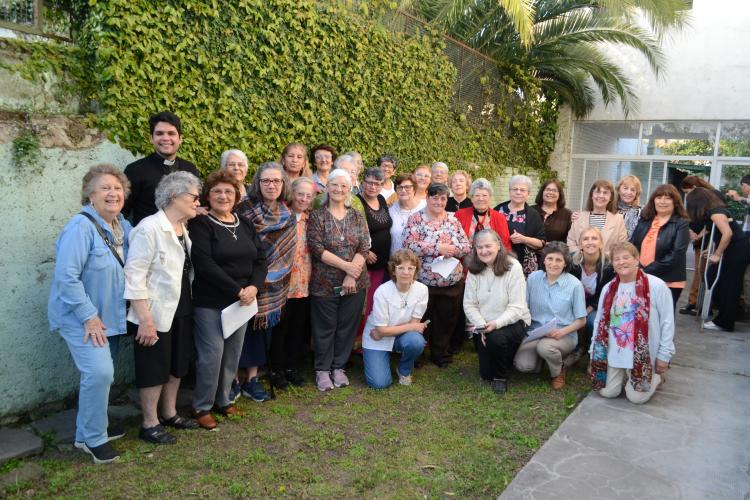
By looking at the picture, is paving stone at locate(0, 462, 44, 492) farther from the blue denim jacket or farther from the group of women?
the blue denim jacket

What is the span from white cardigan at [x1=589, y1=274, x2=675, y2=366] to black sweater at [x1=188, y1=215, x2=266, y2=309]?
3153 millimetres

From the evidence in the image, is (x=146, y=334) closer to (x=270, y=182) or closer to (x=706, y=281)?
(x=270, y=182)

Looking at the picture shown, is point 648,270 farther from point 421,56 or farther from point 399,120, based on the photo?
point 421,56

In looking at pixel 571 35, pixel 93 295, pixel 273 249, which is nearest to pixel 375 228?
pixel 273 249

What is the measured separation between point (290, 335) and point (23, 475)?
2.17 meters

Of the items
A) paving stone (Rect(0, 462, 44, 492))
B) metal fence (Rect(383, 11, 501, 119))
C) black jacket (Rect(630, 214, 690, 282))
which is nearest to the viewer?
paving stone (Rect(0, 462, 44, 492))

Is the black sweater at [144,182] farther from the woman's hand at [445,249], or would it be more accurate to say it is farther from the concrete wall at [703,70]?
the concrete wall at [703,70]

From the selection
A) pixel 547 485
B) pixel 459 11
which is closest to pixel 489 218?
pixel 547 485

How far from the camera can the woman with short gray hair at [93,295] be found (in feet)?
10.7

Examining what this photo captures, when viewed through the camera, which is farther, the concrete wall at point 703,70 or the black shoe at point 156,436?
the concrete wall at point 703,70

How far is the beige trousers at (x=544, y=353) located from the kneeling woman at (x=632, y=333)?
266 mm

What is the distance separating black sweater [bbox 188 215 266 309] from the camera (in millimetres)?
3865

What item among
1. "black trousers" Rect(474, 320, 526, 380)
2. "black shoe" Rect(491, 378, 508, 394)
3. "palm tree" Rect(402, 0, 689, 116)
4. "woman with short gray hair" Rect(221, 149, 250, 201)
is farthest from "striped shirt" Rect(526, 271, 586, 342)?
"palm tree" Rect(402, 0, 689, 116)

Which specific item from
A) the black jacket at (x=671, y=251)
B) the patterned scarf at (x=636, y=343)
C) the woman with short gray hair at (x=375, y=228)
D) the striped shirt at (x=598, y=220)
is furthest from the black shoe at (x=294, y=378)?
the black jacket at (x=671, y=251)
